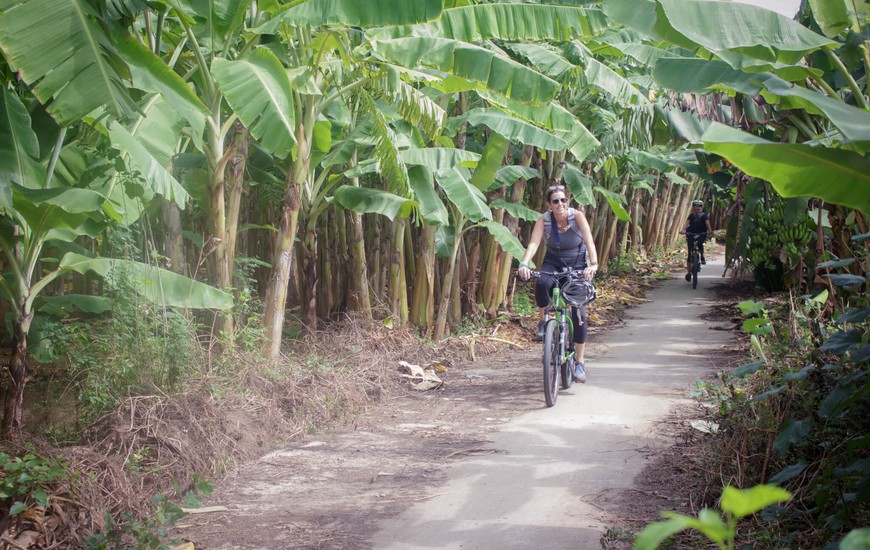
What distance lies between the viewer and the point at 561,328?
25.0 feet

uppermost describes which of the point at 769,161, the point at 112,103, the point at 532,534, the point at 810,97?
the point at 112,103

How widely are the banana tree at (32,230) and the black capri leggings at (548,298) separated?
3.13 m

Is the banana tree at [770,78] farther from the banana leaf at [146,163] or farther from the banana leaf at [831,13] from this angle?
the banana leaf at [146,163]

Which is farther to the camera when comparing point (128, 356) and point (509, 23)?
point (509, 23)

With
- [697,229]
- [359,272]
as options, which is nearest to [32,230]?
[359,272]

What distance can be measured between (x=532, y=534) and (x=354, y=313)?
5.81 meters

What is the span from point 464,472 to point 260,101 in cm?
315

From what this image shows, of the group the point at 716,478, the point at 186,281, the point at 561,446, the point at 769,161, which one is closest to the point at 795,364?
the point at 716,478

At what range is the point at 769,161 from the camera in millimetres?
3352

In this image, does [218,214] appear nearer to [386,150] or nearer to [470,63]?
[386,150]

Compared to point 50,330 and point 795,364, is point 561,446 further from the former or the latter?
point 50,330

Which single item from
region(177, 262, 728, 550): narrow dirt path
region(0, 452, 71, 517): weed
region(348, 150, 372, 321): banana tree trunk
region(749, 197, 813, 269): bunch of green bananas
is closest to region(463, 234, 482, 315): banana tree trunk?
region(348, 150, 372, 321): banana tree trunk

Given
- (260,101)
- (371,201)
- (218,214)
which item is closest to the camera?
(260,101)

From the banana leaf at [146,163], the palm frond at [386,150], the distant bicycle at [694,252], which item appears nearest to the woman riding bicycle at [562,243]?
the palm frond at [386,150]
